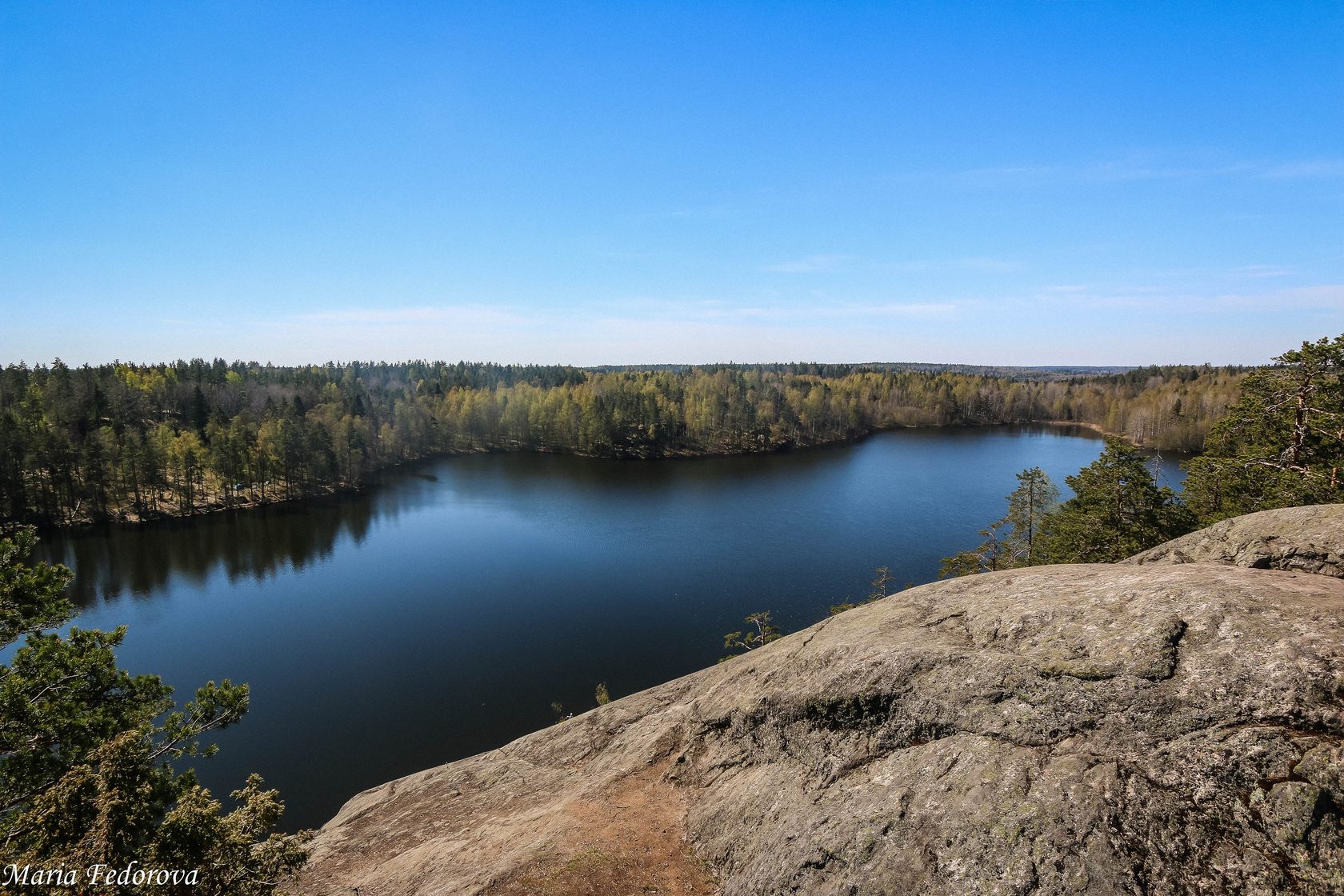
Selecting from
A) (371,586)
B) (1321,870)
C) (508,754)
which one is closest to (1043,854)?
(1321,870)

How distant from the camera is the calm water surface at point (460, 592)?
29625 mm

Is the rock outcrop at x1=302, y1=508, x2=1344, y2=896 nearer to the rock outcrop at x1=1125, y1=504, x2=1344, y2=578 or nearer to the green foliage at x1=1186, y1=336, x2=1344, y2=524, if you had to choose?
the rock outcrop at x1=1125, y1=504, x2=1344, y2=578

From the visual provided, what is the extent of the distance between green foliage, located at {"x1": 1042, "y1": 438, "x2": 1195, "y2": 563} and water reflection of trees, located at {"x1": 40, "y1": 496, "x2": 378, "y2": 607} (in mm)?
56778

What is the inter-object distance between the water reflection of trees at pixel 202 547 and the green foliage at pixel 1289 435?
61636 mm

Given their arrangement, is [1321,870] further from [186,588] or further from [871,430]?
[871,430]

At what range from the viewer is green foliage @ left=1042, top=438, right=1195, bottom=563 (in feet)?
70.6

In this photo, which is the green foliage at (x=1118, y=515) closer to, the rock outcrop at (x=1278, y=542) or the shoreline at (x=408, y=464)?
the shoreline at (x=408, y=464)

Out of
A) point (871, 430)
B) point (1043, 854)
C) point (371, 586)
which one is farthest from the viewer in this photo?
point (871, 430)

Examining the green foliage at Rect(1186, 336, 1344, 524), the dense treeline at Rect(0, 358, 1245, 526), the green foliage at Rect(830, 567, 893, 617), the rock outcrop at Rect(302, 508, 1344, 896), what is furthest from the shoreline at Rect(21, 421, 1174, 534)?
the rock outcrop at Rect(302, 508, 1344, 896)

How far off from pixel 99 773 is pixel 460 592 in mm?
40846

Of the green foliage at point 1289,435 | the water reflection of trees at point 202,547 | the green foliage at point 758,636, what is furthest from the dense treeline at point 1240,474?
the water reflection of trees at point 202,547

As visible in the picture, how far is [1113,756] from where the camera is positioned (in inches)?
292

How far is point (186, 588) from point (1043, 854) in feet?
194

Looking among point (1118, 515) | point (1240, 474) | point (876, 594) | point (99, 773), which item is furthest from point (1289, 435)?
point (99, 773)
